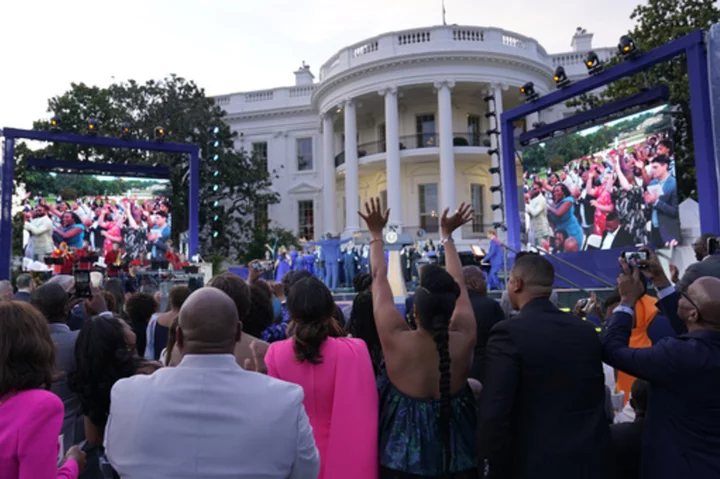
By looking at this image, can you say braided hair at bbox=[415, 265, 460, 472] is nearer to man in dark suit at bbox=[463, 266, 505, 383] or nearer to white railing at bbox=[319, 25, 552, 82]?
man in dark suit at bbox=[463, 266, 505, 383]

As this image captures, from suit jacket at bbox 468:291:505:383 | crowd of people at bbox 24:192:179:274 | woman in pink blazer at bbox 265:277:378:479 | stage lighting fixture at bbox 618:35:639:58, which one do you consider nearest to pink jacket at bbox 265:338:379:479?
woman in pink blazer at bbox 265:277:378:479

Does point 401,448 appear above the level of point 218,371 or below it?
below

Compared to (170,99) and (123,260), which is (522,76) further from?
(123,260)

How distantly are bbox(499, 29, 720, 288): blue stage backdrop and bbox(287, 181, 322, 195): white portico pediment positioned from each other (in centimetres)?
1835

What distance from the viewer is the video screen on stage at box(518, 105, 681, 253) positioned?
12.6m

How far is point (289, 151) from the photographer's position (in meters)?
34.2

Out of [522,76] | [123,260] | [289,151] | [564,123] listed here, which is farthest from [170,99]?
[564,123]

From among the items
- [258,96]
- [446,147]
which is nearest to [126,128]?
[446,147]

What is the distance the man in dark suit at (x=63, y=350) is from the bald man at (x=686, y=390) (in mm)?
2882

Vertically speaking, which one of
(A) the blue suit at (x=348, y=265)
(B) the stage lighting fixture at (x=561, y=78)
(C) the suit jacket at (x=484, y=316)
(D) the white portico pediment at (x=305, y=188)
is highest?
(D) the white portico pediment at (x=305, y=188)

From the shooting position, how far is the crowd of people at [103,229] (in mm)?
19594

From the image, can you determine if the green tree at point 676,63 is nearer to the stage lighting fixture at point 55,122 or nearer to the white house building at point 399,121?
the white house building at point 399,121

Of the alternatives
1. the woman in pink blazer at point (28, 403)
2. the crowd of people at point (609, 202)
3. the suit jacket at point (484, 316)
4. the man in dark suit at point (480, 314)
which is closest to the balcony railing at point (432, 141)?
the crowd of people at point (609, 202)

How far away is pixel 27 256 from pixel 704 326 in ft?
70.6
